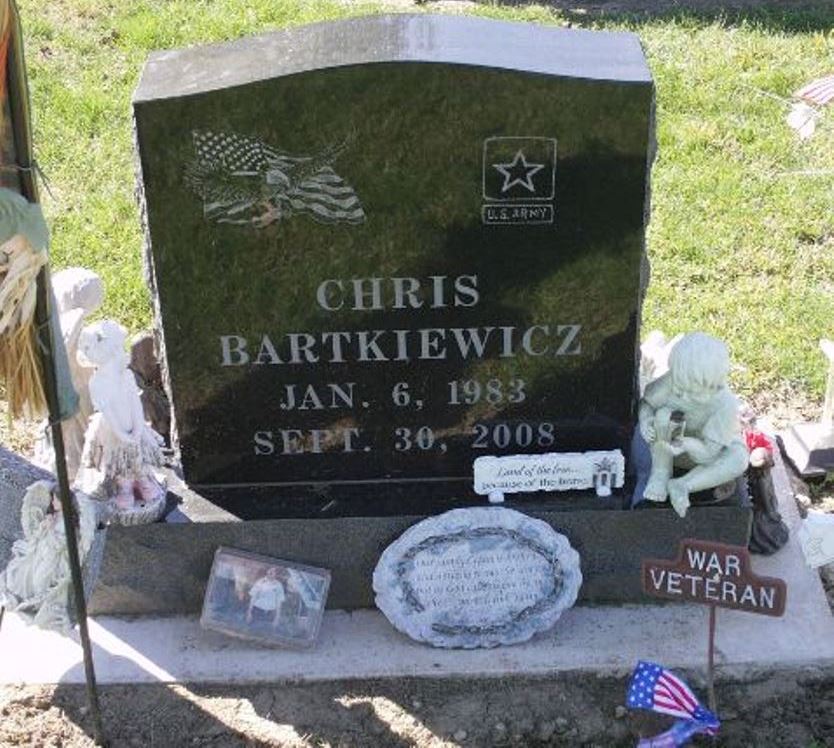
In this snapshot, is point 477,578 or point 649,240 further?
point 649,240

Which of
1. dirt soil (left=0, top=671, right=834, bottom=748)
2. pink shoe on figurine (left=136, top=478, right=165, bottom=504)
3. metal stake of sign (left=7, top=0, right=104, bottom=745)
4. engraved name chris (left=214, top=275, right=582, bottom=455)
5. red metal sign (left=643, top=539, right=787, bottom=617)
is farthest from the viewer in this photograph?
pink shoe on figurine (left=136, top=478, right=165, bottom=504)

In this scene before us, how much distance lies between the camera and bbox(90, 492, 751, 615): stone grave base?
→ 442 centimetres

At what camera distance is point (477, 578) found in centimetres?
443

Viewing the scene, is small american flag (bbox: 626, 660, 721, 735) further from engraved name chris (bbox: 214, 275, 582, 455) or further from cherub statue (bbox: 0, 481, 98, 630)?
cherub statue (bbox: 0, 481, 98, 630)

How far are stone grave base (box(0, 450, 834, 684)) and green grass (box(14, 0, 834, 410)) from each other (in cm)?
149

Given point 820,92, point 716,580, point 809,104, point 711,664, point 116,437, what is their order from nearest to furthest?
point 716,580, point 711,664, point 116,437, point 820,92, point 809,104

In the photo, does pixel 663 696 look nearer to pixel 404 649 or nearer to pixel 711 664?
pixel 711 664

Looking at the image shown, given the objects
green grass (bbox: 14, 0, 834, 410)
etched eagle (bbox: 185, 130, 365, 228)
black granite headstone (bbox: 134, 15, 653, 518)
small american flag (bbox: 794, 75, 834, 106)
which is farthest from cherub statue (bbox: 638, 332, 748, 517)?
small american flag (bbox: 794, 75, 834, 106)

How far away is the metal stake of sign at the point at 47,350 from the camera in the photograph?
3352 millimetres

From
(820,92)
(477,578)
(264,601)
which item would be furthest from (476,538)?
(820,92)

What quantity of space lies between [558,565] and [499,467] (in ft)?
1.17

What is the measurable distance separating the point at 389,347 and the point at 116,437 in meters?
0.89

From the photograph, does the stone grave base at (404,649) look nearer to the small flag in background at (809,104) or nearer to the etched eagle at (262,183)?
the etched eagle at (262,183)

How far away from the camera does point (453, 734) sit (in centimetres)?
420
